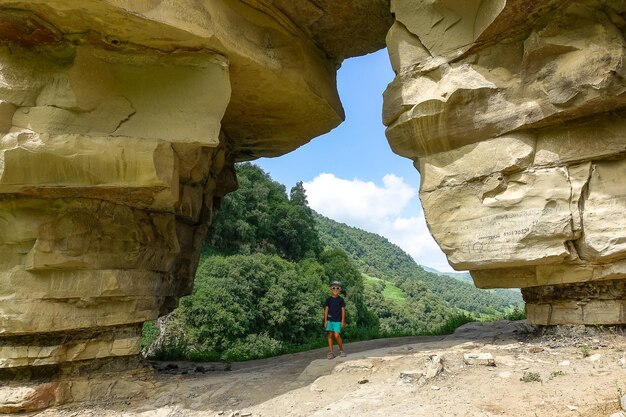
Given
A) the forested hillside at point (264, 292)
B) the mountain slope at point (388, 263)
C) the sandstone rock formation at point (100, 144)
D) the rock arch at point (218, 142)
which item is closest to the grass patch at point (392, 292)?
the forested hillside at point (264, 292)

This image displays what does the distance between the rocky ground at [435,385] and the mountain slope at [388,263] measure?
77758mm

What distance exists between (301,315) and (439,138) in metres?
19.3

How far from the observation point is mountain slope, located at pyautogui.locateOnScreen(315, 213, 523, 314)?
8712 centimetres

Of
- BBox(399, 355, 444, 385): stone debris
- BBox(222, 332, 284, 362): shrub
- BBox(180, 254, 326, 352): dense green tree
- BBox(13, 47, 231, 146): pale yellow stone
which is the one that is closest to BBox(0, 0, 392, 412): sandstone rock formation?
BBox(13, 47, 231, 146): pale yellow stone

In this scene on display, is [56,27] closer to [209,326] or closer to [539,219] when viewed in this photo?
[539,219]

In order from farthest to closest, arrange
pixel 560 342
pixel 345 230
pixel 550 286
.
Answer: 1. pixel 345 230
2. pixel 550 286
3. pixel 560 342

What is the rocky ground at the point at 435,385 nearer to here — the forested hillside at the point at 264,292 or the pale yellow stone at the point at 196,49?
the pale yellow stone at the point at 196,49

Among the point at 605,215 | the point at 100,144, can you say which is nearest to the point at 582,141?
the point at 605,215

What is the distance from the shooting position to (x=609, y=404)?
155 inches

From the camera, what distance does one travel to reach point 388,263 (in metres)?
102

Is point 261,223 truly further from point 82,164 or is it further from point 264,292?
point 82,164

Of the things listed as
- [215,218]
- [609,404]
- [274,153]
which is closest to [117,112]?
[274,153]

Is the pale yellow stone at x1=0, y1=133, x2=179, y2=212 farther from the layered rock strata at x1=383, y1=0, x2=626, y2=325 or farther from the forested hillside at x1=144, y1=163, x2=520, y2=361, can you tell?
the forested hillside at x1=144, y1=163, x2=520, y2=361

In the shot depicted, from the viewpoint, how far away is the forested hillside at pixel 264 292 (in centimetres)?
1959
